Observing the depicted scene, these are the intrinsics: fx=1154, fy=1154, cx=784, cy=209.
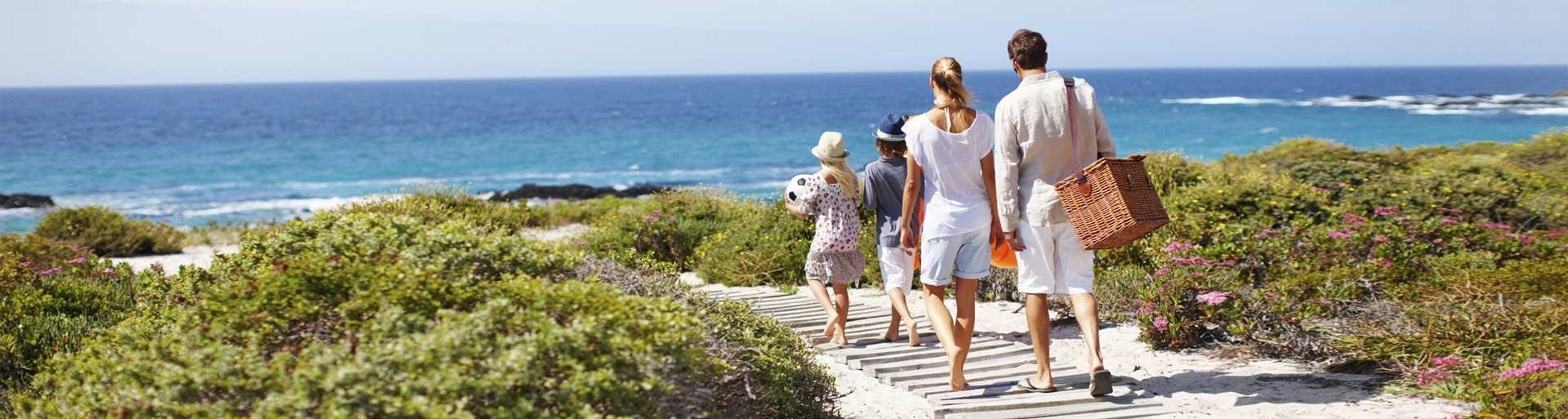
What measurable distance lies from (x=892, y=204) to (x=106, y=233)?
13100 millimetres

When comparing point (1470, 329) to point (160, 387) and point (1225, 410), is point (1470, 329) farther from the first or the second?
point (160, 387)

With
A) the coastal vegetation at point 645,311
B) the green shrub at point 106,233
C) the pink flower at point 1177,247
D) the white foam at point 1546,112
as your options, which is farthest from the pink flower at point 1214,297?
the white foam at point 1546,112

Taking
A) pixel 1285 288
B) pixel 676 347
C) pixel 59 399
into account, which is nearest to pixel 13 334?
pixel 59 399

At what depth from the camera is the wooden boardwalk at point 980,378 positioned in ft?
16.5

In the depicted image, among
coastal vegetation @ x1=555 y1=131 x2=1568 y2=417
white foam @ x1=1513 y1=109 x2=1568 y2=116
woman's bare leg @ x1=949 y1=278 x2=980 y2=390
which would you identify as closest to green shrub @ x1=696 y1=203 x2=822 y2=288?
coastal vegetation @ x1=555 y1=131 x2=1568 y2=417

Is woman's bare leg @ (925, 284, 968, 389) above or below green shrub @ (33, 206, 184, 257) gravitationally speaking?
above

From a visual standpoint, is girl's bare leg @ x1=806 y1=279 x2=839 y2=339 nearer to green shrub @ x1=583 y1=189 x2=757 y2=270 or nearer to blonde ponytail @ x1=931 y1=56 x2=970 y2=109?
blonde ponytail @ x1=931 y1=56 x2=970 y2=109

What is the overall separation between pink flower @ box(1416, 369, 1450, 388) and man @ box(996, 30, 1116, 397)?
1542 millimetres

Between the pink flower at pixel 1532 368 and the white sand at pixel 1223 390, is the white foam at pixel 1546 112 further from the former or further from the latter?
the pink flower at pixel 1532 368

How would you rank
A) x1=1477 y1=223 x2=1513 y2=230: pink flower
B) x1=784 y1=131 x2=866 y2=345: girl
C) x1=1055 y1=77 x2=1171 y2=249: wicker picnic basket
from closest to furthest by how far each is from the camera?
x1=1055 y1=77 x2=1171 y2=249: wicker picnic basket < x1=784 y1=131 x2=866 y2=345: girl < x1=1477 y1=223 x2=1513 y2=230: pink flower

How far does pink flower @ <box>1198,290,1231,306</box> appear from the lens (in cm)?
639

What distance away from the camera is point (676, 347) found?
3.55m

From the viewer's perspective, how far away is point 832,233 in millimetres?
6707

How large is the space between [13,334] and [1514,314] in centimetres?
787
